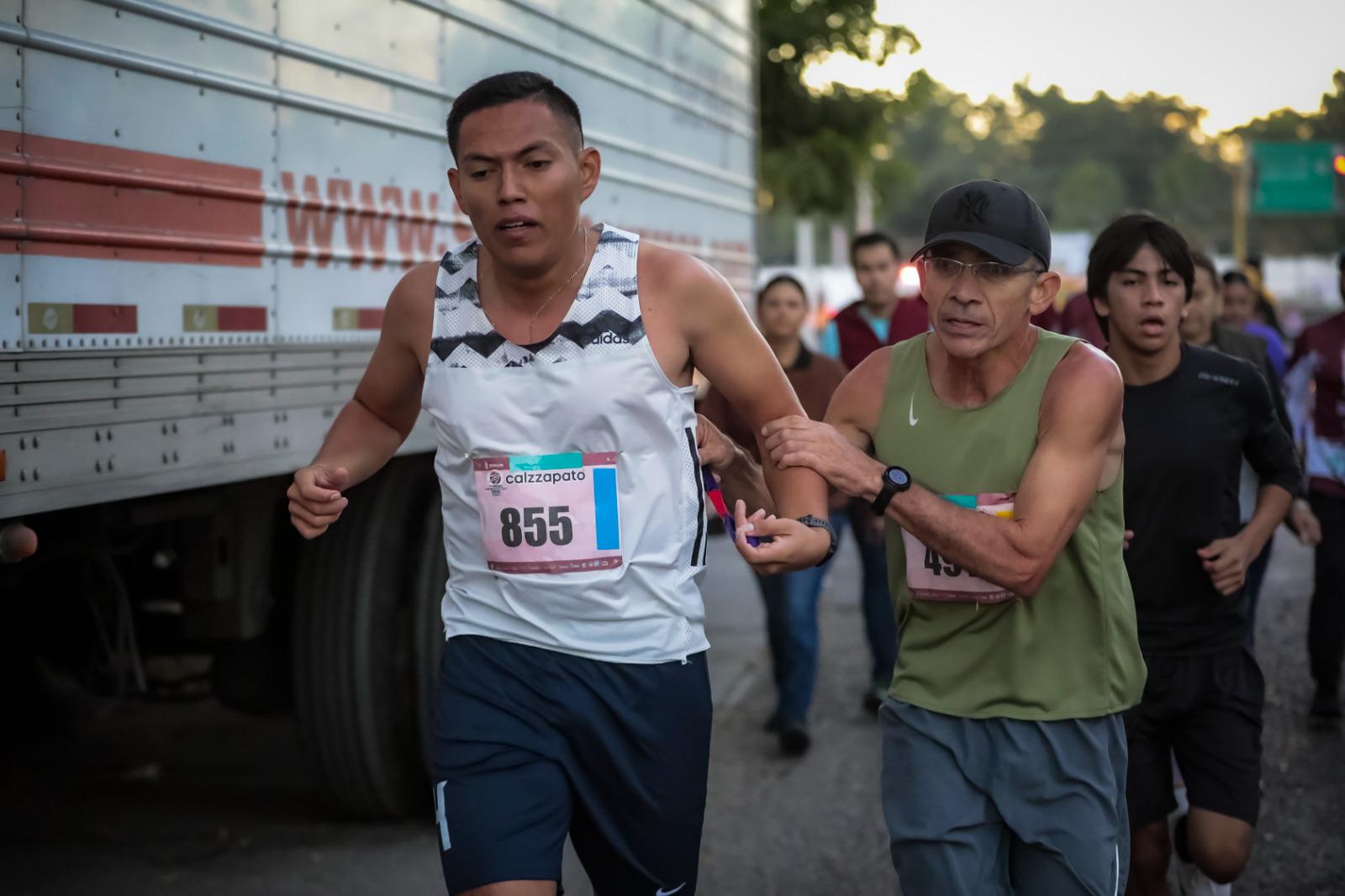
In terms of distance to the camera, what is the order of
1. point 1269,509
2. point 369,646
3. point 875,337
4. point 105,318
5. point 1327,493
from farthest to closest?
1. point 875,337
2. point 1327,493
3. point 369,646
4. point 1269,509
5. point 105,318

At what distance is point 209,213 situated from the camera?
4211mm

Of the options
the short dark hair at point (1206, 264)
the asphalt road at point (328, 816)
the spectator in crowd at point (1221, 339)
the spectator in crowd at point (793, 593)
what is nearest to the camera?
the asphalt road at point (328, 816)

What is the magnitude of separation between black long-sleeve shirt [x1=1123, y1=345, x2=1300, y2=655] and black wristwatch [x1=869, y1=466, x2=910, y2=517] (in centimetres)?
124

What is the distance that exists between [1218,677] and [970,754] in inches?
45.5

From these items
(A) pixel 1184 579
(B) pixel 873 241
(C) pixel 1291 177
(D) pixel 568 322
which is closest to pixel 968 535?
(D) pixel 568 322

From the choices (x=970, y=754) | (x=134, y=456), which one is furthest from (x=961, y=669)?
A: (x=134, y=456)

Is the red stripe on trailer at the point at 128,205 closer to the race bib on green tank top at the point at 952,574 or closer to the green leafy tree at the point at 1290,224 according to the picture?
the race bib on green tank top at the point at 952,574

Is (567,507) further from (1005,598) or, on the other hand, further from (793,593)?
(793,593)

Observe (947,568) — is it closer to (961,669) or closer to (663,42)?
(961,669)

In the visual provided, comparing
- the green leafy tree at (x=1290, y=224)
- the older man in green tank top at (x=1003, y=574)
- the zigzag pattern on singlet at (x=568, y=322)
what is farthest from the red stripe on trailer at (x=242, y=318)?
the green leafy tree at (x=1290, y=224)

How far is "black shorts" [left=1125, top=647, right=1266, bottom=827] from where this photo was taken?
412 centimetres

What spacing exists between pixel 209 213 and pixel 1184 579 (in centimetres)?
258

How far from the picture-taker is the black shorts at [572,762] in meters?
3.17

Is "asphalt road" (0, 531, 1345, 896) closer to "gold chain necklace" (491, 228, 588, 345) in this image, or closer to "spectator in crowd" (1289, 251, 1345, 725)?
"spectator in crowd" (1289, 251, 1345, 725)
